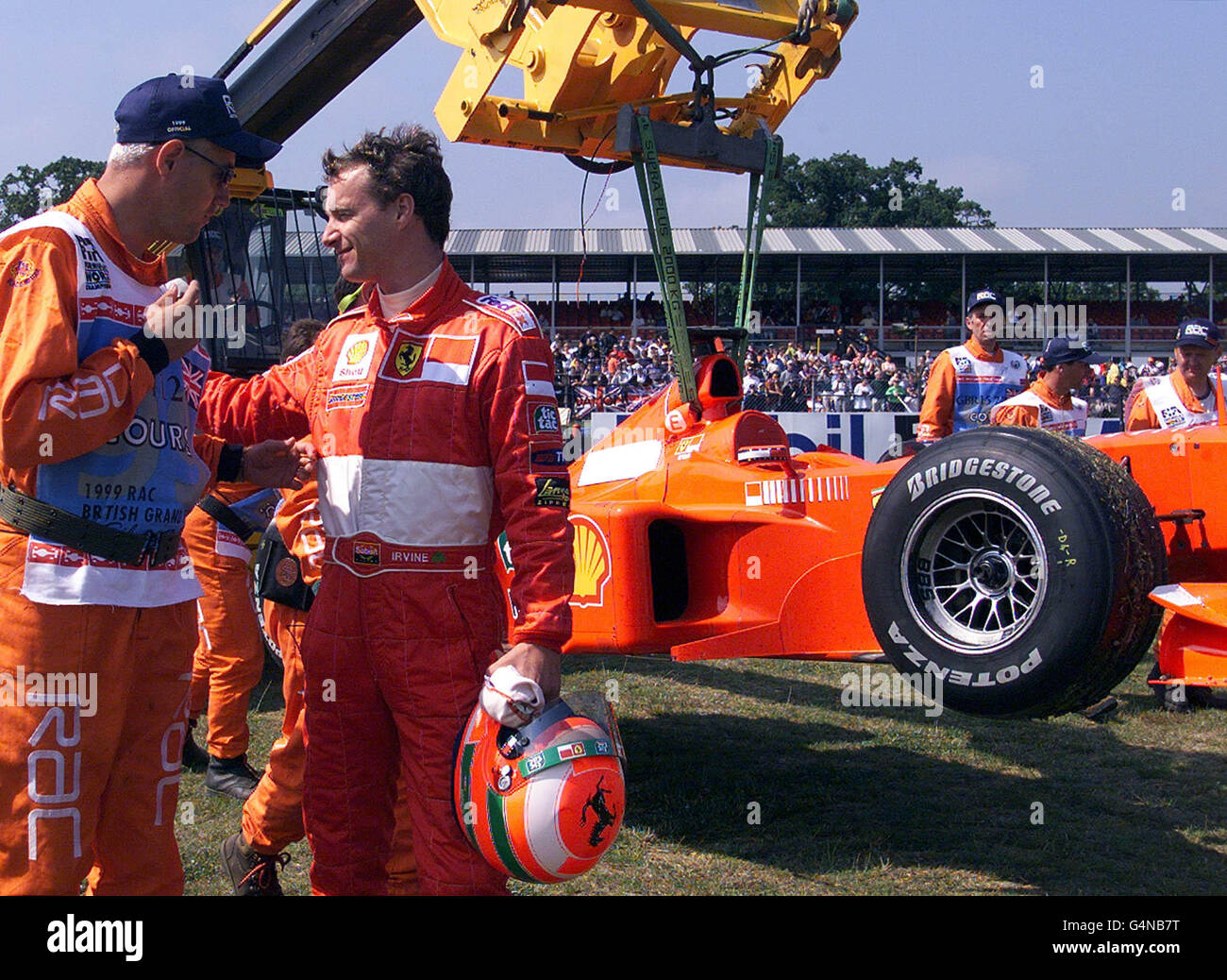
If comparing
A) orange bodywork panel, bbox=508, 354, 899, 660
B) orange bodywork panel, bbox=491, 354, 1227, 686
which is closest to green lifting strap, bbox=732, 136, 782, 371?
orange bodywork panel, bbox=491, 354, 1227, 686

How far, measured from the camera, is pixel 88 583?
235 centimetres

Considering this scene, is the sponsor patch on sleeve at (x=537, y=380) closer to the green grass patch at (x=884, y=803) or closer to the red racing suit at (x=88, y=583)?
the red racing suit at (x=88, y=583)

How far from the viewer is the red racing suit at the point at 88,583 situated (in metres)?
2.23

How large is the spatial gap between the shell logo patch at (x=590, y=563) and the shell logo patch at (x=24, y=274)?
2412 millimetres

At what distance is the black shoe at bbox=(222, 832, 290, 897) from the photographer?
3604 mm

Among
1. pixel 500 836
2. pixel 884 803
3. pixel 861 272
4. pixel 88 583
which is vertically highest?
pixel 861 272

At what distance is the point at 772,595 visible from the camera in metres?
4.26

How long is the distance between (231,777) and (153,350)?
312cm

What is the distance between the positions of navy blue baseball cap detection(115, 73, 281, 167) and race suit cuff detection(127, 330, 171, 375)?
0.47 metres

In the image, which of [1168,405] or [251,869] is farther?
[1168,405]

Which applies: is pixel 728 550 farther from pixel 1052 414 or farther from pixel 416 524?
pixel 1052 414

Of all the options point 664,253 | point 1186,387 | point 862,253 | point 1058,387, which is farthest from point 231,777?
point 862,253

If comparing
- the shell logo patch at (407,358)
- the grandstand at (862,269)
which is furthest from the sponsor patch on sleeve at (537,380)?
the grandstand at (862,269)
